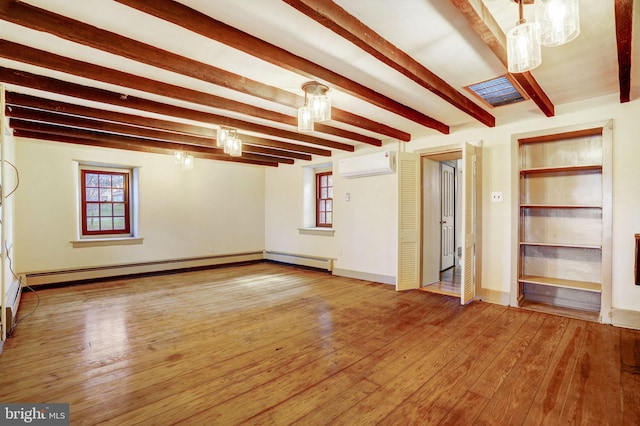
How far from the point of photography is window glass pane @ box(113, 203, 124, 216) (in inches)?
219

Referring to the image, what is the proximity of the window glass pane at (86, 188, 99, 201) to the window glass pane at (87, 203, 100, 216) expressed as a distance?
10cm

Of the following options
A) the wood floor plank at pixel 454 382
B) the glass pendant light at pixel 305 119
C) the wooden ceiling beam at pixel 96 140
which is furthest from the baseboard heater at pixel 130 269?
the wood floor plank at pixel 454 382

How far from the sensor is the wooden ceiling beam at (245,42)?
5.60ft

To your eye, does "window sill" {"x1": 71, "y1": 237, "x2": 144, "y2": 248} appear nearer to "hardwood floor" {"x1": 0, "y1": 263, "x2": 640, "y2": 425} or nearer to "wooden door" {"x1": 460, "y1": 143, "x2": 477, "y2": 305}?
"hardwood floor" {"x1": 0, "y1": 263, "x2": 640, "y2": 425}

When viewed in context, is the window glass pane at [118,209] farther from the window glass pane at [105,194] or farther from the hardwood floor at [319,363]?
the hardwood floor at [319,363]

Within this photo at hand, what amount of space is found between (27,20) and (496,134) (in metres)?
4.49

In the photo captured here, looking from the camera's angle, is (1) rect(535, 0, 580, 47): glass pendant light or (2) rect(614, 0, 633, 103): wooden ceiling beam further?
(2) rect(614, 0, 633, 103): wooden ceiling beam

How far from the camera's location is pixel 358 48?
7.30ft

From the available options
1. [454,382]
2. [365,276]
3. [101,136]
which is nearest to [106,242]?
[101,136]

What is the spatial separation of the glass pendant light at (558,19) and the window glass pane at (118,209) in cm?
627

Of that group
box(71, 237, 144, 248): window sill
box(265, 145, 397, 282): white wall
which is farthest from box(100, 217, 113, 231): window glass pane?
box(265, 145, 397, 282): white wall

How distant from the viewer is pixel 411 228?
457 centimetres

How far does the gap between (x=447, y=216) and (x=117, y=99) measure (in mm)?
5343

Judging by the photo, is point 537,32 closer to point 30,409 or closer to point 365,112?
point 365,112
